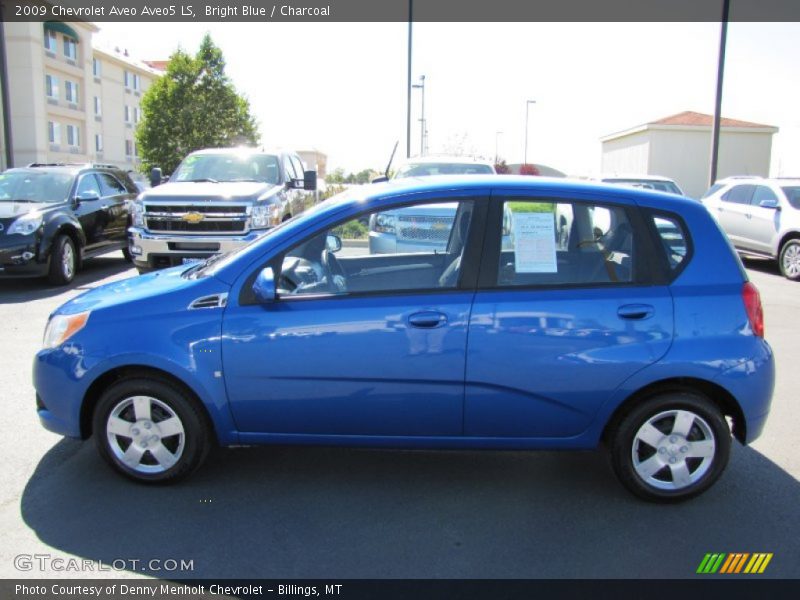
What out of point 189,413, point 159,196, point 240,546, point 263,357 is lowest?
point 240,546

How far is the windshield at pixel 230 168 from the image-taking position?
1068cm

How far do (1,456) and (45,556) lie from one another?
138 centimetres

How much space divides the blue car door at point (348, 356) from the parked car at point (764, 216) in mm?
11048

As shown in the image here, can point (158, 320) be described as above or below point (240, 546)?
above

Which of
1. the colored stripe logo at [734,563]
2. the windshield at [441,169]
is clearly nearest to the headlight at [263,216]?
the windshield at [441,169]

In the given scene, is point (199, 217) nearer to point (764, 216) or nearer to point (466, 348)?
point (466, 348)

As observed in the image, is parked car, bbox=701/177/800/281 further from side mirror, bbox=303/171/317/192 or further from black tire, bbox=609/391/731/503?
black tire, bbox=609/391/731/503

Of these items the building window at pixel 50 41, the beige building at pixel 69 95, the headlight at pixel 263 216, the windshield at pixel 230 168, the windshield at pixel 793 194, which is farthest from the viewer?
the building window at pixel 50 41

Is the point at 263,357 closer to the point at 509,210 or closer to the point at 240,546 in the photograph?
the point at 240,546

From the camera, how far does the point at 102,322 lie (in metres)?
3.78

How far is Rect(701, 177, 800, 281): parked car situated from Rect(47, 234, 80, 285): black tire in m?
11.6

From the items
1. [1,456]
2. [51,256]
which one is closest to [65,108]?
[51,256]

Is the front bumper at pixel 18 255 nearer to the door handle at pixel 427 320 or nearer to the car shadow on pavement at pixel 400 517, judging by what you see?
the car shadow on pavement at pixel 400 517

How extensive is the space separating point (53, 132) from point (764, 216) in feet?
157
